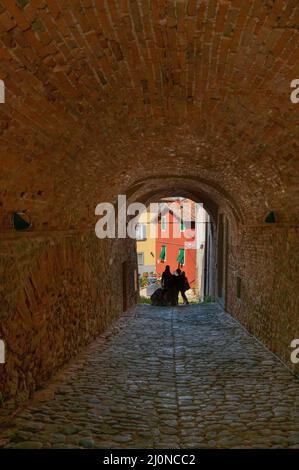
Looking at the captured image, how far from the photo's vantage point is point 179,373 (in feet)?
22.1

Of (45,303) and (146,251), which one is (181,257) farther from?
(45,303)

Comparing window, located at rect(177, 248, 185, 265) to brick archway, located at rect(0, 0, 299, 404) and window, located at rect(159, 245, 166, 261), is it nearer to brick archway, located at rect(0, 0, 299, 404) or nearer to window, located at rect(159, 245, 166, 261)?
window, located at rect(159, 245, 166, 261)

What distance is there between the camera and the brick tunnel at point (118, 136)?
3215 mm

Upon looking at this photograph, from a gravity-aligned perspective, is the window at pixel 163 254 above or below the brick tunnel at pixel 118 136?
below

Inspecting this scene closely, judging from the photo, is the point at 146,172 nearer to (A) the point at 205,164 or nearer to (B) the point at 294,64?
(A) the point at 205,164

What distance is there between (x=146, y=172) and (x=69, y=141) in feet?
16.1

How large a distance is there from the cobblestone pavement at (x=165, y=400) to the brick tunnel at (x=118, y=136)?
1.33 ft

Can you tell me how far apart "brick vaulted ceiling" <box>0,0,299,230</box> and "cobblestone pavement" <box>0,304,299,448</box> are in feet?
7.53

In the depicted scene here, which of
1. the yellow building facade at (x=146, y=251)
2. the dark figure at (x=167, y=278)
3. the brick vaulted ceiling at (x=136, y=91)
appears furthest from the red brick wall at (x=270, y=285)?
the yellow building facade at (x=146, y=251)

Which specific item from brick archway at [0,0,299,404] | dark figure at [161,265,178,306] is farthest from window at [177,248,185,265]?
brick archway at [0,0,299,404]

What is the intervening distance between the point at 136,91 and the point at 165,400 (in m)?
3.77

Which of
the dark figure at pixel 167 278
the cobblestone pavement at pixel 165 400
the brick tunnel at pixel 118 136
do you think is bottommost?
the cobblestone pavement at pixel 165 400

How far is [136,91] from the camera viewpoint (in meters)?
4.52

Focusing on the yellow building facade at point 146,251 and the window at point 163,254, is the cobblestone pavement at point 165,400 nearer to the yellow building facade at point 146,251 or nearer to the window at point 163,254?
the window at point 163,254
